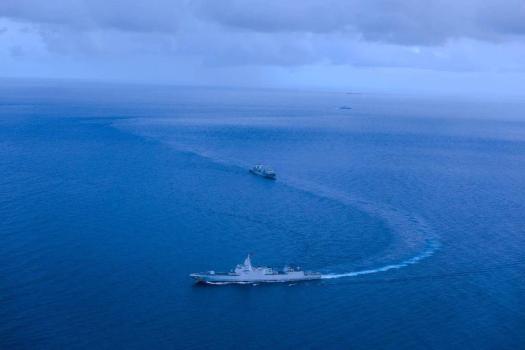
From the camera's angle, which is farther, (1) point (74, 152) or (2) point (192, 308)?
(1) point (74, 152)

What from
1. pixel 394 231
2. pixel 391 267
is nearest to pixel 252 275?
pixel 391 267

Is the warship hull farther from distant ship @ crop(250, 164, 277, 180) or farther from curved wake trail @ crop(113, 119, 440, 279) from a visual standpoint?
distant ship @ crop(250, 164, 277, 180)

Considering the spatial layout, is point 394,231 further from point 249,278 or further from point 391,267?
point 249,278

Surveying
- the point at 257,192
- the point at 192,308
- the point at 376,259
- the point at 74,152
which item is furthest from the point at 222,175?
the point at 192,308

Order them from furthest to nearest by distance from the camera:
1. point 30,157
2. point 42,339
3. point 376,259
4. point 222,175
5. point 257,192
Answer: point 30,157, point 222,175, point 257,192, point 376,259, point 42,339

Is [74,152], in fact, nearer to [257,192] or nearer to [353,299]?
[257,192]

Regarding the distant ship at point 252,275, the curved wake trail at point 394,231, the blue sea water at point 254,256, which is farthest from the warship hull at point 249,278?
the curved wake trail at point 394,231

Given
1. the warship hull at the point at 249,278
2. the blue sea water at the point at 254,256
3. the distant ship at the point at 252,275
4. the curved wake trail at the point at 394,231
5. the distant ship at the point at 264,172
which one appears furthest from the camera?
the distant ship at the point at 264,172

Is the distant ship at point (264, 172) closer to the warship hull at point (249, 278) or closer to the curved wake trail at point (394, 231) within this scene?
the curved wake trail at point (394, 231)
